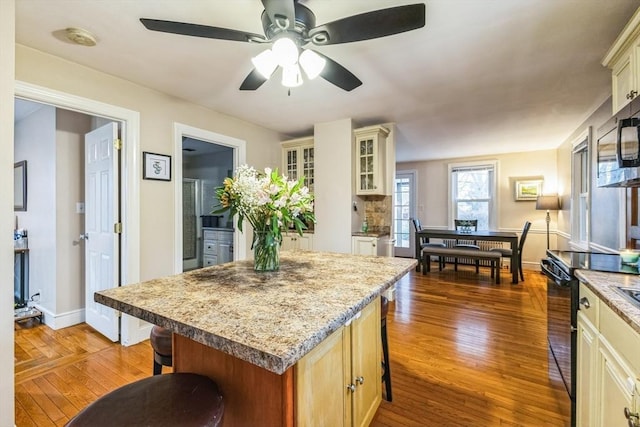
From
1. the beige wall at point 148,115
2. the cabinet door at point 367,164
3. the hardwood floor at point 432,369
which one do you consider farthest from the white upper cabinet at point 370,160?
the beige wall at point 148,115

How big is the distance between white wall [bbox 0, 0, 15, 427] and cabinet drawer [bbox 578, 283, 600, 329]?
2.67 metres

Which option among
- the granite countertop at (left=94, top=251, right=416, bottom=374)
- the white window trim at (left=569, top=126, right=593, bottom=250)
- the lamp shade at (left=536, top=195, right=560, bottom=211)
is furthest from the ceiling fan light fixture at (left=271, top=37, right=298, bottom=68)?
the lamp shade at (left=536, top=195, right=560, bottom=211)

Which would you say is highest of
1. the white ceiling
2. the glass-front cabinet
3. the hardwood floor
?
the white ceiling

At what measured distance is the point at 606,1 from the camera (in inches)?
62.1

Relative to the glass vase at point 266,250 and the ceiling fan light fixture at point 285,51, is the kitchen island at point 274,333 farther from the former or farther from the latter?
the ceiling fan light fixture at point 285,51

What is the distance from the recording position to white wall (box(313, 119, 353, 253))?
12.1 ft

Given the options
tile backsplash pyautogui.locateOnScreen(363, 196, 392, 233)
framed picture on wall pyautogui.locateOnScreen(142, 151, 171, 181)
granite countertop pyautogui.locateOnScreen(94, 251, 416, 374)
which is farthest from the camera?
tile backsplash pyautogui.locateOnScreen(363, 196, 392, 233)

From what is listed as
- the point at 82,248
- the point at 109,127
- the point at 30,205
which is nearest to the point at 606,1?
the point at 109,127

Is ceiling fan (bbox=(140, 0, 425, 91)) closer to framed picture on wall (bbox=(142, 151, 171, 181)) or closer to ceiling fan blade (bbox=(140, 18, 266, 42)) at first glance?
Answer: ceiling fan blade (bbox=(140, 18, 266, 42))

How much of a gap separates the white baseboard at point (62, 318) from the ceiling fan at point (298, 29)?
3077 mm

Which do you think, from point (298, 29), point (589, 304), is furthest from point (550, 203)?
point (298, 29)

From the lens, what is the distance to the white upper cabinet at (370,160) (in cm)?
372

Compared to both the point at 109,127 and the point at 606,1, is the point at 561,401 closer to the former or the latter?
the point at 606,1

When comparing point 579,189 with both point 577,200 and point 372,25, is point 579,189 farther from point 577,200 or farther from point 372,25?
point 372,25
